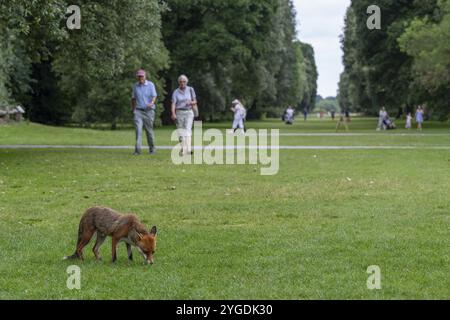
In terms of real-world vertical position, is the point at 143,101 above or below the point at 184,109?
above

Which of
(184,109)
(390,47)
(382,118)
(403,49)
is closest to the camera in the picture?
(184,109)

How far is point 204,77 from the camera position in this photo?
60.5m

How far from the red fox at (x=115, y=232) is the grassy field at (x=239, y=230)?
0.14m

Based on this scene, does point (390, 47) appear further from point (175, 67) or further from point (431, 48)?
point (175, 67)

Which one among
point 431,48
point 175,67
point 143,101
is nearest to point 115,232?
point 143,101

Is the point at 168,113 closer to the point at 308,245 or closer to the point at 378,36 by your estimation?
the point at 378,36

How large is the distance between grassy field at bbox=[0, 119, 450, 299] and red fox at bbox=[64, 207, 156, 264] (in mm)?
143

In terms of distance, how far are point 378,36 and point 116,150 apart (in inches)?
1569

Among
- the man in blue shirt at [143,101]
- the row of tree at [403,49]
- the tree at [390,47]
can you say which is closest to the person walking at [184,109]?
the man in blue shirt at [143,101]

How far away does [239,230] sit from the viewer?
338 inches

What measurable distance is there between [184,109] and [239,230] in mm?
11204

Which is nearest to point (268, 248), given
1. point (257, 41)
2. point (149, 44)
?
point (149, 44)

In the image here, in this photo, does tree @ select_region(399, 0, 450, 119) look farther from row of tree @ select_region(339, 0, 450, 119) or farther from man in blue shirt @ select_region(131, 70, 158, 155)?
man in blue shirt @ select_region(131, 70, 158, 155)

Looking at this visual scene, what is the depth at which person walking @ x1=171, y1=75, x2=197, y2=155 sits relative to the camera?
1938 cm
